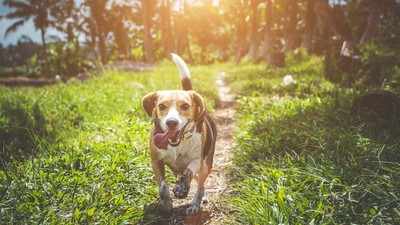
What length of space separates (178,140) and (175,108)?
0.30 m

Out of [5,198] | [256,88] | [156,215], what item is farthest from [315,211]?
[256,88]

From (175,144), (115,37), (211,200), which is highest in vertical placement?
(115,37)

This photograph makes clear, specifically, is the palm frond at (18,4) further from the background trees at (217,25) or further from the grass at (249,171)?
the grass at (249,171)

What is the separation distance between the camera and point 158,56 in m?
52.8

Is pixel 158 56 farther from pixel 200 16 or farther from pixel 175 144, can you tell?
pixel 175 144

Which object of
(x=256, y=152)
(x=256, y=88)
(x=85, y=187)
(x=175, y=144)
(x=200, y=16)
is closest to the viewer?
(x=175, y=144)

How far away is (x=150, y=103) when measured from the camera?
10.3ft

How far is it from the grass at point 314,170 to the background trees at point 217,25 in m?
6.59

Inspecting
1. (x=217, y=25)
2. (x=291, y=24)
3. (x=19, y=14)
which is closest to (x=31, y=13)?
(x=19, y=14)

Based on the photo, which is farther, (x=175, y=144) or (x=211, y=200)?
(x=211, y=200)

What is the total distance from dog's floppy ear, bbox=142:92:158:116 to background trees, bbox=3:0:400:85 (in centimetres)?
875

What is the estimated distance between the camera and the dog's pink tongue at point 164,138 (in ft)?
8.79

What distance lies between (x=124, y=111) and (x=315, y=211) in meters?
5.17

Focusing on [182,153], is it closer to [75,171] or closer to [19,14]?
[75,171]
